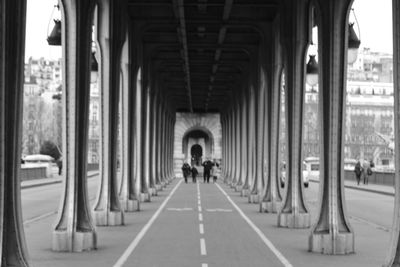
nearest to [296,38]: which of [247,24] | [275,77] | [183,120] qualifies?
[275,77]

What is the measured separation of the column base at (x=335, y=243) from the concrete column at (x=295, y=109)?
20.0 feet

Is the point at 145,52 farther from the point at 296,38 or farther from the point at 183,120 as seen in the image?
the point at 183,120

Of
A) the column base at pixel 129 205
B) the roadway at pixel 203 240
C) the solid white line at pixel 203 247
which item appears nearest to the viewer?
the roadway at pixel 203 240

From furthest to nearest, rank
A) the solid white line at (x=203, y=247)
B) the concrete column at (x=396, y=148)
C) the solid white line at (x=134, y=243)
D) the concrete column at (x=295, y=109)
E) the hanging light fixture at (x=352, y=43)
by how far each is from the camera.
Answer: the concrete column at (x=295, y=109)
the hanging light fixture at (x=352, y=43)
the solid white line at (x=203, y=247)
the solid white line at (x=134, y=243)
the concrete column at (x=396, y=148)

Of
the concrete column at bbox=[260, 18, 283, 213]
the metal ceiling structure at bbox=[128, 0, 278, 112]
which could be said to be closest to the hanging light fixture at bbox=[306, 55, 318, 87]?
the concrete column at bbox=[260, 18, 283, 213]

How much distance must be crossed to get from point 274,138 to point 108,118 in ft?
28.9

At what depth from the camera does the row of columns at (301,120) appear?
16.6 meters

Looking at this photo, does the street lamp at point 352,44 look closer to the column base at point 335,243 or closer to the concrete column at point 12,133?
the column base at point 335,243

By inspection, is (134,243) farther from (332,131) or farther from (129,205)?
(129,205)

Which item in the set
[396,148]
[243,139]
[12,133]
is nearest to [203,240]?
[12,133]

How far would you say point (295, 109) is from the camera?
23750mm

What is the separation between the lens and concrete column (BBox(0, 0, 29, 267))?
38.8 feet

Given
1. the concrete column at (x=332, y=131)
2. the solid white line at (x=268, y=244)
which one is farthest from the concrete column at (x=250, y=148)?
the concrete column at (x=332, y=131)

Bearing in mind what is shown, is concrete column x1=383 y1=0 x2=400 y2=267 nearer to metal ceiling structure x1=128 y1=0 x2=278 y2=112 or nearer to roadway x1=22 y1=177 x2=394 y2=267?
roadway x1=22 y1=177 x2=394 y2=267
